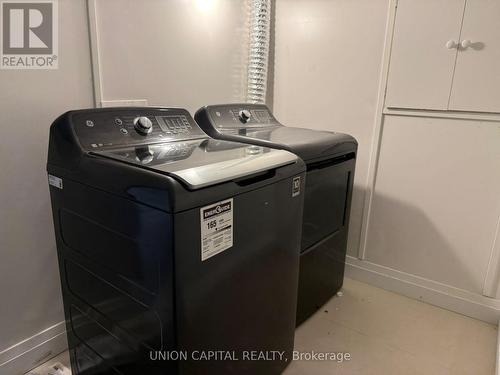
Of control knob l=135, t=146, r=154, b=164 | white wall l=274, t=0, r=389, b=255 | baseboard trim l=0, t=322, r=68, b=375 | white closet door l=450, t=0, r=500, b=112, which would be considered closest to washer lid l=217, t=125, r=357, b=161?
white wall l=274, t=0, r=389, b=255

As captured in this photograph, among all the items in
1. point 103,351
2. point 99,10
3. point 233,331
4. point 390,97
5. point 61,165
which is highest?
point 99,10

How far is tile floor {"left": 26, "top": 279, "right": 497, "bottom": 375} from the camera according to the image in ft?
4.88

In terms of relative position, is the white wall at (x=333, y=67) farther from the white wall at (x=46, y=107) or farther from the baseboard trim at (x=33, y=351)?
the baseboard trim at (x=33, y=351)

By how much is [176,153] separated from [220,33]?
1225 millimetres

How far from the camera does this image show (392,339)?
167 centimetres

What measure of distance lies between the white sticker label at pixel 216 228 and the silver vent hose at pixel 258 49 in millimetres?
1360

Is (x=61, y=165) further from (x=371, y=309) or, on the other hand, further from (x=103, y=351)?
(x=371, y=309)

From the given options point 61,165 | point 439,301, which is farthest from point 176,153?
point 439,301

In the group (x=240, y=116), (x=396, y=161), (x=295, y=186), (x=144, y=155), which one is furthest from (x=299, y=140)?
(x=396, y=161)

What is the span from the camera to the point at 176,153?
1.09m

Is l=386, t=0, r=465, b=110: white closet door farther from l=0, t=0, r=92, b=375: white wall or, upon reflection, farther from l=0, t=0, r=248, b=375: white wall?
l=0, t=0, r=92, b=375: white wall

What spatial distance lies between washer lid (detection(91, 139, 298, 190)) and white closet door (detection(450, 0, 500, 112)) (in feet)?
3.46

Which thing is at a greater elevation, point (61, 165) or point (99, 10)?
point (99, 10)

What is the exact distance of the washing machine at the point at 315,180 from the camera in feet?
4.83
